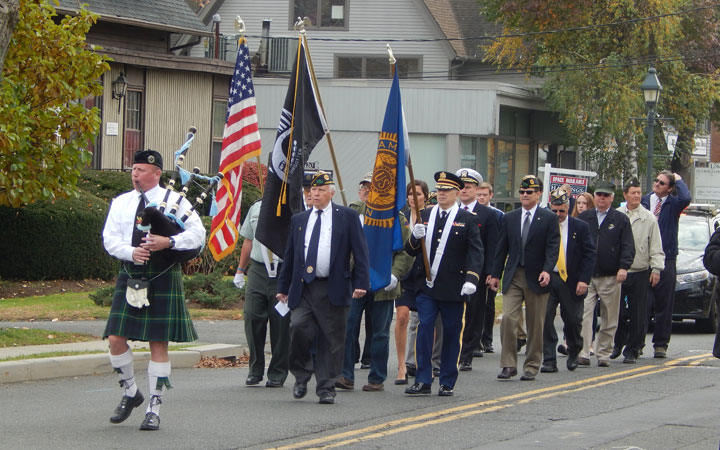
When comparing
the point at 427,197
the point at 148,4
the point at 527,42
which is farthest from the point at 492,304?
the point at 527,42

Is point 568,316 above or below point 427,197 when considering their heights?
below

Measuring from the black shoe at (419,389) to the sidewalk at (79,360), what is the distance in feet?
10.1

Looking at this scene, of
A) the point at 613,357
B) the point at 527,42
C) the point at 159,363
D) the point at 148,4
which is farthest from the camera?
the point at 527,42

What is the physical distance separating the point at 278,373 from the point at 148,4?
20494 millimetres

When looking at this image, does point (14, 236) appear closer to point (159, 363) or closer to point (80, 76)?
point (80, 76)

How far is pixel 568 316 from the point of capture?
13.1 m

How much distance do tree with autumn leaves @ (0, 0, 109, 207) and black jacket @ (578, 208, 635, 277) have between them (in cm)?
681

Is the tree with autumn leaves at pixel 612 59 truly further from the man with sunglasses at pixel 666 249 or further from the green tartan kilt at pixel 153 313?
the green tartan kilt at pixel 153 313

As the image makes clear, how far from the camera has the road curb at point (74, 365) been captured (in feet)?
36.6

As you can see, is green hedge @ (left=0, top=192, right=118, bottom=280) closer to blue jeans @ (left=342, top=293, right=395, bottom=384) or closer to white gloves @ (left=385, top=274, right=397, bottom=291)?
blue jeans @ (left=342, top=293, right=395, bottom=384)

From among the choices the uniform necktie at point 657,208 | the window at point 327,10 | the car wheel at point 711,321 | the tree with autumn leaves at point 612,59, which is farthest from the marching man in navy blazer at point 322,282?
the window at point 327,10

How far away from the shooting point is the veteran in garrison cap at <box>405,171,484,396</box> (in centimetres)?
1078

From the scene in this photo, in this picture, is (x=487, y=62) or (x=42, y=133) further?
(x=487, y=62)

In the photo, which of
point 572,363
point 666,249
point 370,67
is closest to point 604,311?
point 572,363
